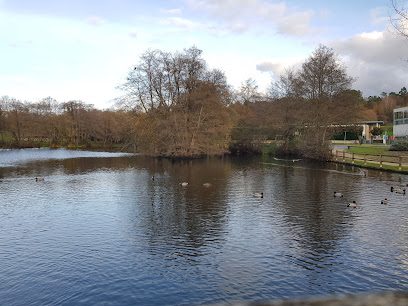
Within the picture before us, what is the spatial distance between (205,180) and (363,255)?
2085 cm

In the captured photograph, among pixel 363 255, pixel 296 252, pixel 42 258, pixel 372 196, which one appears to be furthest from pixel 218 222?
pixel 372 196

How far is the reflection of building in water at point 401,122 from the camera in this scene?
67.2 meters

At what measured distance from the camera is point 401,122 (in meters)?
69.1

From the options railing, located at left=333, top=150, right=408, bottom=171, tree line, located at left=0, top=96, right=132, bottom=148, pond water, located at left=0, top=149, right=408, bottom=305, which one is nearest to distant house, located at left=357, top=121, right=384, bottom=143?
railing, located at left=333, top=150, right=408, bottom=171

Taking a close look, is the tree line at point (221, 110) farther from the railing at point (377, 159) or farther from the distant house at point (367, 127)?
the distant house at point (367, 127)

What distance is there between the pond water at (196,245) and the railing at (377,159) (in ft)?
38.4

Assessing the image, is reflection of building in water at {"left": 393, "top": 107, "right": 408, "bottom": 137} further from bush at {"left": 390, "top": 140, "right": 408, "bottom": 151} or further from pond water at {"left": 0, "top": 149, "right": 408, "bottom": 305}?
pond water at {"left": 0, "top": 149, "right": 408, "bottom": 305}

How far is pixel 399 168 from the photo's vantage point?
3506 centimetres

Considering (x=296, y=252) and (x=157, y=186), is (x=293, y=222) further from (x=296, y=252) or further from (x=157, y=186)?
(x=157, y=186)

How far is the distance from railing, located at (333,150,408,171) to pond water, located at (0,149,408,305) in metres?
11.7

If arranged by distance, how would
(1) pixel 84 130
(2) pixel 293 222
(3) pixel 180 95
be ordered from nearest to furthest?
(2) pixel 293 222, (3) pixel 180 95, (1) pixel 84 130

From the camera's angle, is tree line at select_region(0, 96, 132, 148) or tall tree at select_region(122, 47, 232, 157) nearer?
tall tree at select_region(122, 47, 232, 157)

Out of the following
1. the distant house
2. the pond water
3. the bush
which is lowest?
the pond water

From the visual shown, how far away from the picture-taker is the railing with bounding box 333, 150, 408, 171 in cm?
3695
